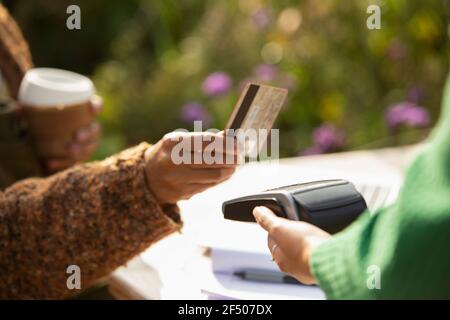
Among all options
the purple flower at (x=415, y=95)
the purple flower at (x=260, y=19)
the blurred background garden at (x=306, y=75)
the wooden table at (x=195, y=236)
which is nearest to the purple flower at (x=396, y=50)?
the blurred background garden at (x=306, y=75)

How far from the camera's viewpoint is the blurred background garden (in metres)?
2.52

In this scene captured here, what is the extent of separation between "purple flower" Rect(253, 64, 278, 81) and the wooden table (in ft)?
3.63

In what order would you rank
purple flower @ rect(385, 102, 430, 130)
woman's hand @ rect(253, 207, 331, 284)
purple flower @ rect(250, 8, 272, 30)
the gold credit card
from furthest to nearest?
purple flower @ rect(250, 8, 272, 30), purple flower @ rect(385, 102, 430, 130), the gold credit card, woman's hand @ rect(253, 207, 331, 284)

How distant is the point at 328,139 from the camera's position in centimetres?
241

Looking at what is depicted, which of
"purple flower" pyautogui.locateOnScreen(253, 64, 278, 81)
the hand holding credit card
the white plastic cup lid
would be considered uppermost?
the hand holding credit card

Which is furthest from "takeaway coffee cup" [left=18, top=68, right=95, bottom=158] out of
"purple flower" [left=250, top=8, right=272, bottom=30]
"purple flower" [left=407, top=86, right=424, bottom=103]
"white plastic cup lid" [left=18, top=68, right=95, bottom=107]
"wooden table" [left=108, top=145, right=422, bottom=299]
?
"purple flower" [left=250, top=8, right=272, bottom=30]

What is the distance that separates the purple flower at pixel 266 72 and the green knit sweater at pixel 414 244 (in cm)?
201

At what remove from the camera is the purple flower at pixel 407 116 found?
2326 mm

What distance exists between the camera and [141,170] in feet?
2.99

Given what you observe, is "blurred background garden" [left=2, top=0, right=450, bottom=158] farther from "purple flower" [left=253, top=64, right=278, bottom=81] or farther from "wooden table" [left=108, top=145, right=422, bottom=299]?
"wooden table" [left=108, top=145, right=422, bottom=299]

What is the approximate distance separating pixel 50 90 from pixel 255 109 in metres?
0.57

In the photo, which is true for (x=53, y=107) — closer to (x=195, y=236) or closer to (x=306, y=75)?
(x=195, y=236)

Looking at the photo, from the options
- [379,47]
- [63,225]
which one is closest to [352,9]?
[379,47]

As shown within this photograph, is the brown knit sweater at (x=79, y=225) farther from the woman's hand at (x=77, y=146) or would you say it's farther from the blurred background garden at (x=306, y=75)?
the blurred background garden at (x=306, y=75)
